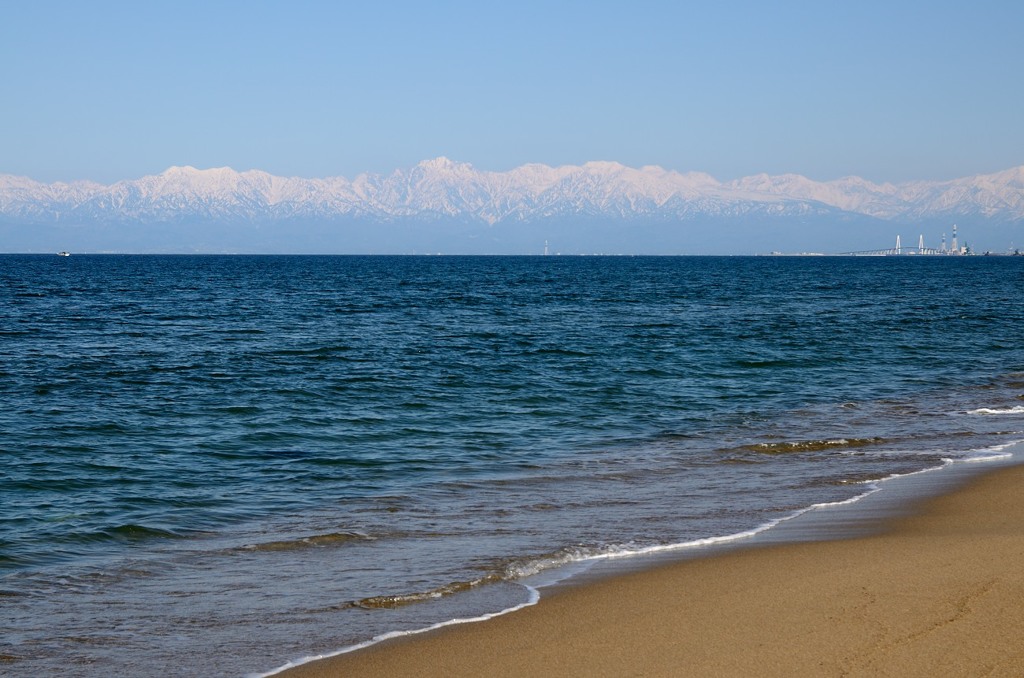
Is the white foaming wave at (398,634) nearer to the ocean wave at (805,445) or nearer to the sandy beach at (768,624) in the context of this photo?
the sandy beach at (768,624)

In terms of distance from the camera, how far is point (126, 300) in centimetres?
5681

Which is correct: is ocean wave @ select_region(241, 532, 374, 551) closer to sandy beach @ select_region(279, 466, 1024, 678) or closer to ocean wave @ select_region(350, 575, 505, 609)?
ocean wave @ select_region(350, 575, 505, 609)

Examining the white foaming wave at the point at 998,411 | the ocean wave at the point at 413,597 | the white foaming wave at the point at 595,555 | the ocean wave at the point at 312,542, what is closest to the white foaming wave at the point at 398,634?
the white foaming wave at the point at 595,555

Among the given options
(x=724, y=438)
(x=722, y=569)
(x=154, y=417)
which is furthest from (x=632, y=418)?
(x=722, y=569)

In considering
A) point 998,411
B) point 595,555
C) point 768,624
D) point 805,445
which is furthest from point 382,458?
point 998,411

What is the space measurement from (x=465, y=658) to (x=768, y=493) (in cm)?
686

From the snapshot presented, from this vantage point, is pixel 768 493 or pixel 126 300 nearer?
pixel 768 493

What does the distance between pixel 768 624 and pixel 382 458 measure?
28.7 ft

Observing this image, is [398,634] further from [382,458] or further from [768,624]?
[382,458]

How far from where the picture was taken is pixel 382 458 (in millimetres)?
15078

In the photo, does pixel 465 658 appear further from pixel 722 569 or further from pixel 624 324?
pixel 624 324

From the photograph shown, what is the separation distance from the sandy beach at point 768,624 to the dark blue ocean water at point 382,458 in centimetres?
75

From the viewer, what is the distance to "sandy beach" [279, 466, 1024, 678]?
6355 millimetres

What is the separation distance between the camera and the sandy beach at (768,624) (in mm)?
6355
